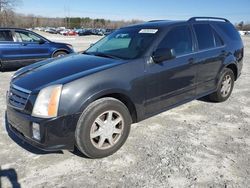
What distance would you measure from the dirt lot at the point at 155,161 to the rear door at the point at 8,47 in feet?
17.6

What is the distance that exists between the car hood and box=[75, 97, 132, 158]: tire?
46cm

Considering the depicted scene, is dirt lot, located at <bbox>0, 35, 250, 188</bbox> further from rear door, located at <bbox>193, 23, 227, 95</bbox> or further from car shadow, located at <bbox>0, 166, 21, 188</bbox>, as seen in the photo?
rear door, located at <bbox>193, 23, 227, 95</bbox>

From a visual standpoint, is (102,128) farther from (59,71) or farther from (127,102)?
(59,71)

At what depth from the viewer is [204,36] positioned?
16.7 feet

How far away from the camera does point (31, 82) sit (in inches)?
137

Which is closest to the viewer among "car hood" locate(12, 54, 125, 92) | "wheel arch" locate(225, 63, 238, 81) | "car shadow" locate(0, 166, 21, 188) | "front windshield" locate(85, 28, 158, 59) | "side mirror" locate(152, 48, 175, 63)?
"car shadow" locate(0, 166, 21, 188)

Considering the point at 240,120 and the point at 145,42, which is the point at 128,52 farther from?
the point at 240,120

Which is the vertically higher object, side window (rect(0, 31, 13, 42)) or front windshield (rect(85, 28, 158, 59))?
front windshield (rect(85, 28, 158, 59))

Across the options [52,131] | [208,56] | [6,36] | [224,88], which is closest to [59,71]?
[52,131]

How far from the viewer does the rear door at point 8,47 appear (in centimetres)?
916

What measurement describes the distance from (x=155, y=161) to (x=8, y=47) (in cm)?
767

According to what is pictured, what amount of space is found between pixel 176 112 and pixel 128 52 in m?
1.80

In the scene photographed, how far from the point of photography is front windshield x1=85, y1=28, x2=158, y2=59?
411 cm

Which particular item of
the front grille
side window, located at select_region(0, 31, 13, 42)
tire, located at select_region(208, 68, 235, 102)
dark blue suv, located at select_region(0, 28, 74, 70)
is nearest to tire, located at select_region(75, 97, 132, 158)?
the front grille
